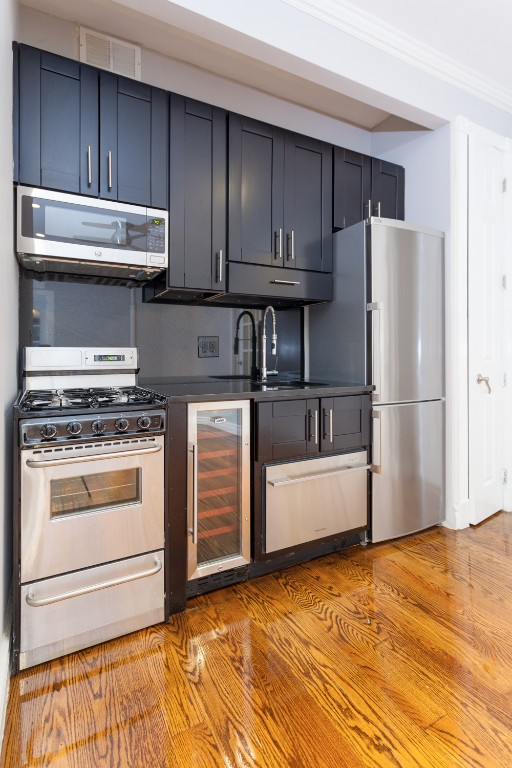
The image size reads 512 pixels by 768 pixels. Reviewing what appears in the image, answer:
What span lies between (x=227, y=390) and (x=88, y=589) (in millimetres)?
1000

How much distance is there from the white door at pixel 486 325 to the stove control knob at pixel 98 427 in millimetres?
2315

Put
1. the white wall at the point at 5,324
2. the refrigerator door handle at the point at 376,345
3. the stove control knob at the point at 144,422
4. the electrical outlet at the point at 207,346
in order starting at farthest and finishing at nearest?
the electrical outlet at the point at 207,346, the refrigerator door handle at the point at 376,345, the stove control knob at the point at 144,422, the white wall at the point at 5,324

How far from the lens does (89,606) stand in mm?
1665

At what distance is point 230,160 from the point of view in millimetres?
2369

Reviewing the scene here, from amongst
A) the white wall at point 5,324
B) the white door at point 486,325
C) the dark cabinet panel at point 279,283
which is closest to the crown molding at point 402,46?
the white door at point 486,325

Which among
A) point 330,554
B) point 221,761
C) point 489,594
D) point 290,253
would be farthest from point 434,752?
point 290,253

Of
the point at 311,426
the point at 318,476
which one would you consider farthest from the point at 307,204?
the point at 318,476

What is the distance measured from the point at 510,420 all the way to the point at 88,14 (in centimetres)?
359

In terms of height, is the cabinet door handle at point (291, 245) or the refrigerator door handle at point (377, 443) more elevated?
the cabinet door handle at point (291, 245)

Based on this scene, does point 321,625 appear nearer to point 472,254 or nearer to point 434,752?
point 434,752

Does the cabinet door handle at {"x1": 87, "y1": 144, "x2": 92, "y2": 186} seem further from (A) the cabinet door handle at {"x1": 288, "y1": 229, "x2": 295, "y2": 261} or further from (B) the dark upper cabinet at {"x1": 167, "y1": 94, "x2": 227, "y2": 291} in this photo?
(A) the cabinet door handle at {"x1": 288, "y1": 229, "x2": 295, "y2": 261}

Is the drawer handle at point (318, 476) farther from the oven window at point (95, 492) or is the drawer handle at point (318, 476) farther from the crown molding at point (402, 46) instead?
the crown molding at point (402, 46)

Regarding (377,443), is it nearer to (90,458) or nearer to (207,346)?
(207,346)

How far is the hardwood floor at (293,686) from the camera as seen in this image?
1237mm
